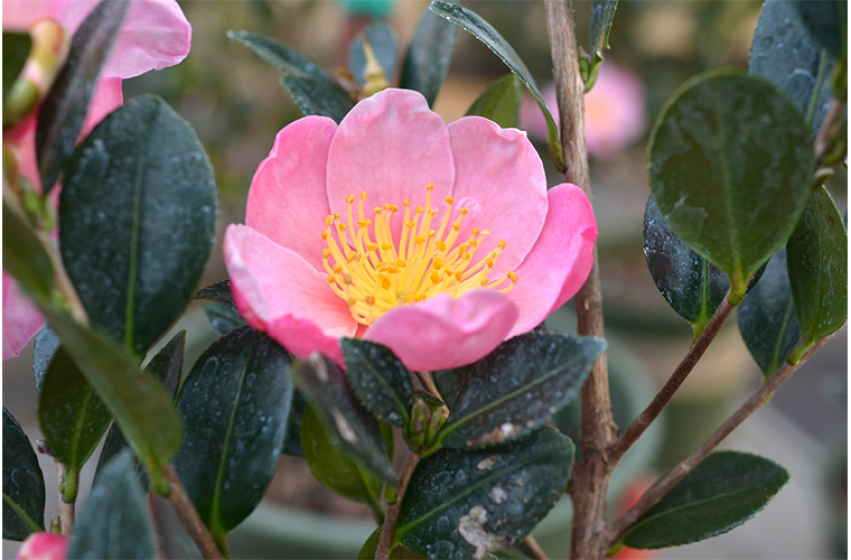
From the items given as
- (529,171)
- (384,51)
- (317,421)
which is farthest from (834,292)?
(384,51)

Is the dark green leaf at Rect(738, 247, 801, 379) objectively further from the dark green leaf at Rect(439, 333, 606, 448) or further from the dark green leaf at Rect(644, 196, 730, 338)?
the dark green leaf at Rect(439, 333, 606, 448)

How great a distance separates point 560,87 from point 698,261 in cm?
12

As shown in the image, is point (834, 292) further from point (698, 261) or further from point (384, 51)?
point (384, 51)

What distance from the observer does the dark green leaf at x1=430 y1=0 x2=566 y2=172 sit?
372mm

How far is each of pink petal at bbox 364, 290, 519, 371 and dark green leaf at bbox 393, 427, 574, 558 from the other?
6cm

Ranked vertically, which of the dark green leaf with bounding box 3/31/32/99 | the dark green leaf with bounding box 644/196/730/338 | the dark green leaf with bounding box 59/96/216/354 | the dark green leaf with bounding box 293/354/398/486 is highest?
the dark green leaf with bounding box 3/31/32/99

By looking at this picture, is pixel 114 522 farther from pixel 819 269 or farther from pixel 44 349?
pixel 819 269

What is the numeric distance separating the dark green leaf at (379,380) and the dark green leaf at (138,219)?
0.24ft

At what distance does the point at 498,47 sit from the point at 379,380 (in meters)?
0.19

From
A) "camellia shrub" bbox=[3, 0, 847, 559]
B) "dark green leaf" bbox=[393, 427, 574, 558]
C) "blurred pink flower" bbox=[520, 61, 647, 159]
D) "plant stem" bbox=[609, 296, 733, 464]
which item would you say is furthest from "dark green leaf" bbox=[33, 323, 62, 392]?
"blurred pink flower" bbox=[520, 61, 647, 159]

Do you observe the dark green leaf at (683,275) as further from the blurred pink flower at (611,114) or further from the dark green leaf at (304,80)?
the blurred pink flower at (611,114)

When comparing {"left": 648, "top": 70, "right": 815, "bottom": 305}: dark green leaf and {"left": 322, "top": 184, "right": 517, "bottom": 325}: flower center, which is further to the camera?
{"left": 322, "top": 184, "right": 517, "bottom": 325}: flower center

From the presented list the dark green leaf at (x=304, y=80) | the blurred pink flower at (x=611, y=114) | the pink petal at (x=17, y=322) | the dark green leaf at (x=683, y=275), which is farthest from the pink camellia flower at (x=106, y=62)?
the blurred pink flower at (x=611, y=114)

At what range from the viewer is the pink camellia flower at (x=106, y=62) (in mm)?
274
